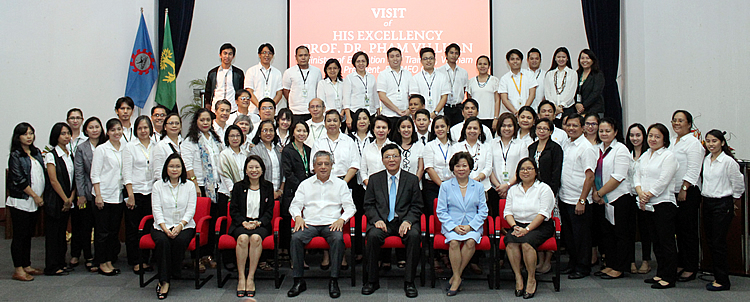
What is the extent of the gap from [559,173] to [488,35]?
4.11 meters

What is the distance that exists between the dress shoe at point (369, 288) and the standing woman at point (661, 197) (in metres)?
2.35

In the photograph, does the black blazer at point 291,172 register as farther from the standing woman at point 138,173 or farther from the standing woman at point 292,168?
the standing woman at point 138,173

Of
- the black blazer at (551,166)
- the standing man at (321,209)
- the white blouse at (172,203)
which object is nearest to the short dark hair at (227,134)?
the white blouse at (172,203)

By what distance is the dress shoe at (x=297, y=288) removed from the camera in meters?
4.12

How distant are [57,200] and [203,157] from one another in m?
1.38

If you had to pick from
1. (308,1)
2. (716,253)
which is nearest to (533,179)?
(716,253)

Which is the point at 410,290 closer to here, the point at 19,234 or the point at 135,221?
the point at 135,221

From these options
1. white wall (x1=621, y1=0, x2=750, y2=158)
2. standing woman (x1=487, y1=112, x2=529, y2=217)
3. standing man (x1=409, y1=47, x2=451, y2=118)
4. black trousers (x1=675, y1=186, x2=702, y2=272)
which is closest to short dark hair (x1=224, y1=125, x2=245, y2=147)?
standing man (x1=409, y1=47, x2=451, y2=118)

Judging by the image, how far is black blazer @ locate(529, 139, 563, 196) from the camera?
463 centimetres

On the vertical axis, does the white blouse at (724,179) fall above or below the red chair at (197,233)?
above

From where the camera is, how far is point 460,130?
17.4 ft

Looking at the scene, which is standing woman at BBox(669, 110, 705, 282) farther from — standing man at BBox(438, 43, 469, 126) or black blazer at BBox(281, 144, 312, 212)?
black blazer at BBox(281, 144, 312, 212)

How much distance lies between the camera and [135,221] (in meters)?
4.84

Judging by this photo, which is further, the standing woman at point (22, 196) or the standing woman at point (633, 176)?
the standing woman at point (633, 176)
